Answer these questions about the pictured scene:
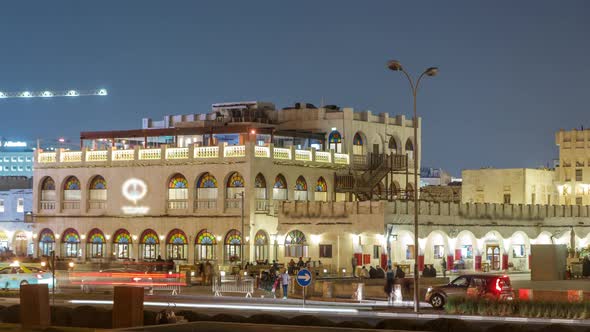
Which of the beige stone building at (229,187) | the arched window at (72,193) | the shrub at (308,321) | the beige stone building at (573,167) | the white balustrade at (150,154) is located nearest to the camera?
the shrub at (308,321)

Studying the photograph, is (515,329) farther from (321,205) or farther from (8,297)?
(321,205)

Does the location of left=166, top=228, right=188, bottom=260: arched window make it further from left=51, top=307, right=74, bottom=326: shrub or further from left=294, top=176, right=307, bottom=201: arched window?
left=51, top=307, right=74, bottom=326: shrub

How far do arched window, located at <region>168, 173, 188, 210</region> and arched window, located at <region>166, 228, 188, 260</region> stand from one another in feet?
5.20

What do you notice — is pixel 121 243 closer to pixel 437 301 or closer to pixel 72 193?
pixel 72 193

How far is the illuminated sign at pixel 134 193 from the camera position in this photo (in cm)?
7762

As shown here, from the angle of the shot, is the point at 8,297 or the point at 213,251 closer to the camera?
the point at 8,297

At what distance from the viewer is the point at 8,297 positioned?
48.7 m

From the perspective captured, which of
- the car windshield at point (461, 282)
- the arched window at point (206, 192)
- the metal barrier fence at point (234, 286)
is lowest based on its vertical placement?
the metal barrier fence at point (234, 286)

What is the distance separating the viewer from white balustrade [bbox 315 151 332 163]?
7838 centimetres

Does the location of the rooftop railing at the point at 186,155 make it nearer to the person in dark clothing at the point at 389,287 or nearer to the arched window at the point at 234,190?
the arched window at the point at 234,190

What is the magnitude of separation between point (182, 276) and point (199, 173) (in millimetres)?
16851

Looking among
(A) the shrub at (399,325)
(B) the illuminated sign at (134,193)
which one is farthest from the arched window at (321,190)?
(A) the shrub at (399,325)

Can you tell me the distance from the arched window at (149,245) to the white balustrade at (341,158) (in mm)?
13096

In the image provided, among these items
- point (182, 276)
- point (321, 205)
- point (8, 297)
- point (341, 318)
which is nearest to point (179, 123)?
point (321, 205)
